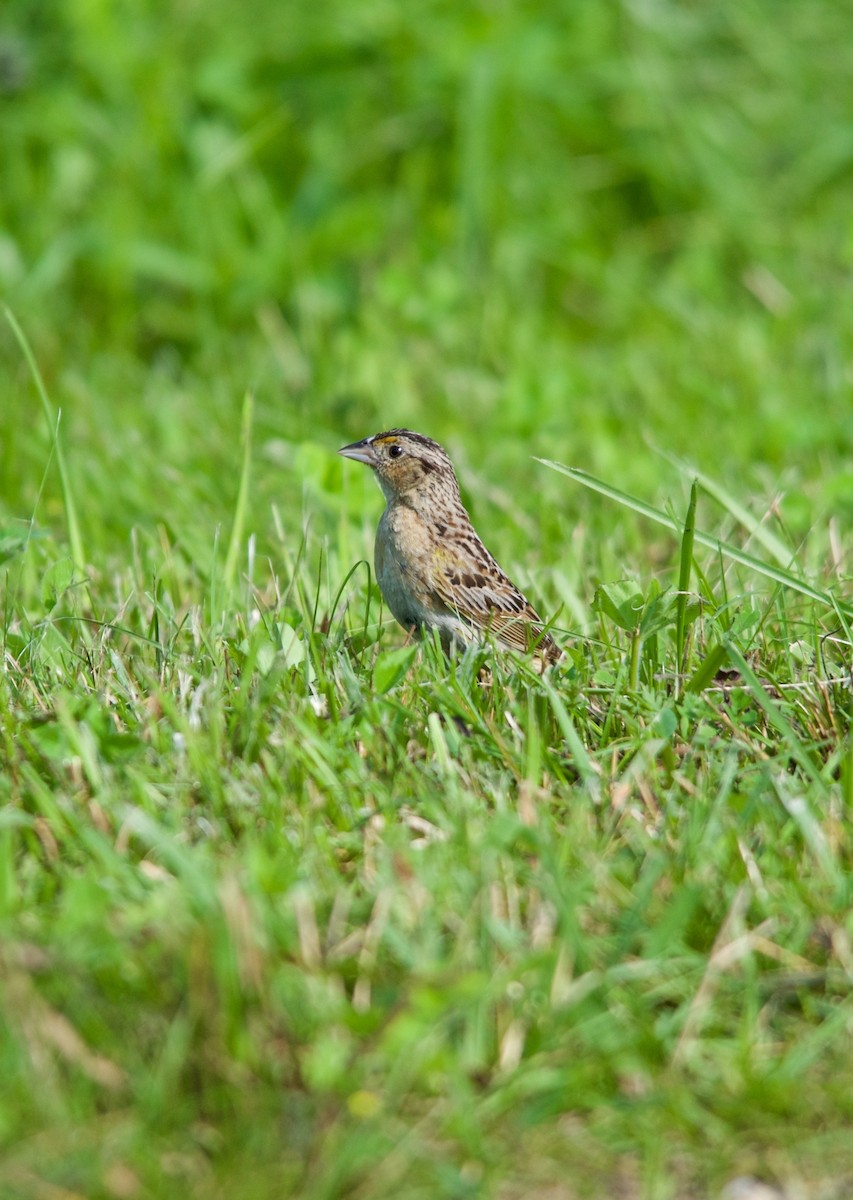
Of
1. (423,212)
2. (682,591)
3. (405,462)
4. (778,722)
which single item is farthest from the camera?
(423,212)

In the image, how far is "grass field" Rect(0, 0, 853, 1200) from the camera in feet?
8.66

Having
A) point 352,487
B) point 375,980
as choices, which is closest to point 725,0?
point 352,487

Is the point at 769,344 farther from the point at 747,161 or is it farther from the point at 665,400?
the point at 747,161

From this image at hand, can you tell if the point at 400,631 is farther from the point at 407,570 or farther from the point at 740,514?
the point at 740,514

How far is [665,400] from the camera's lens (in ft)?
22.7

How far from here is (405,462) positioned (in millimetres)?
5176

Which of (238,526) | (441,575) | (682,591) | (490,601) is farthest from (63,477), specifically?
(682,591)

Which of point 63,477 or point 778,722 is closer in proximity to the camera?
point 778,722

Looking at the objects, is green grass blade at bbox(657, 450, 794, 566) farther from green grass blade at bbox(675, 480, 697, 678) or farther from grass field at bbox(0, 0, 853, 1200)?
green grass blade at bbox(675, 480, 697, 678)

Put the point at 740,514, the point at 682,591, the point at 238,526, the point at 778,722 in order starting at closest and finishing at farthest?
the point at 778,722, the point at 682,591, the point at 740,514, the point at 238,526

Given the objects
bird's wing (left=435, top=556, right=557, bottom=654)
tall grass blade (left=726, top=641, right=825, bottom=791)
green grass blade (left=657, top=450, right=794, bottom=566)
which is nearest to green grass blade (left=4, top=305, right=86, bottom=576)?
bird's wing (left=435, top=556, right=557, bottom=654)

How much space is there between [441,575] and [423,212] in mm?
4134

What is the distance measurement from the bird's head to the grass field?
22 cm

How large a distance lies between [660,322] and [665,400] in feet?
3.66
